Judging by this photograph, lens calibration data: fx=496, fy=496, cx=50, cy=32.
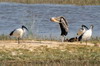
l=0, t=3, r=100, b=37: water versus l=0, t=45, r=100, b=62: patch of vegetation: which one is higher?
l=0, t=45, r=100, b=62: patch of vegetation

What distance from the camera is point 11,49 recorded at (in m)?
15.8

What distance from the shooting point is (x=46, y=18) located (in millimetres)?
32250

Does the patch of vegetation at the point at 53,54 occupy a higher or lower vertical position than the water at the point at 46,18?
higher

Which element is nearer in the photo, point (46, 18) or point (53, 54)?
point (53, 54)

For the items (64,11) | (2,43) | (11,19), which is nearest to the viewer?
(2,43)

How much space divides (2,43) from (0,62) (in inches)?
133

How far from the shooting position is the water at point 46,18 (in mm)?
24875

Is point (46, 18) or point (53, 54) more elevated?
point (53, 54)

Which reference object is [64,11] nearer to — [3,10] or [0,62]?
[3,10]

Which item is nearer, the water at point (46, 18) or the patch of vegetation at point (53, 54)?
the patch of vegetation at point (53, 54)

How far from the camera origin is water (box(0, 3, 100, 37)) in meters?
24.9

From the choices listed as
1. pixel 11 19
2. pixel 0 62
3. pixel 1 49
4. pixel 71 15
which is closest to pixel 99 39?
pixel 1 49

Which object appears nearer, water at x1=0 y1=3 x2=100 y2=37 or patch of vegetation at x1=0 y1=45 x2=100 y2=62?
patch of vegetation at x1=0 y1=45 x2=100 y2=62

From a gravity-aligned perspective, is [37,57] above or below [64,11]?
above
